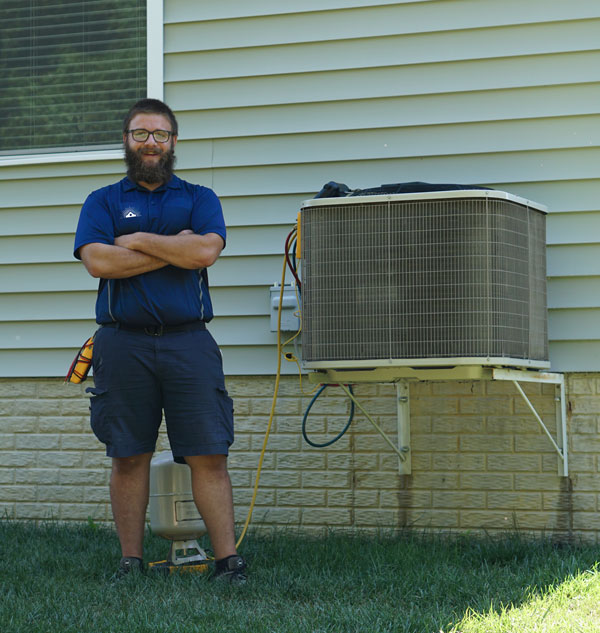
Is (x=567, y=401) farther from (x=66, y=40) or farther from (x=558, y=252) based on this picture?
(x=66, y=40)

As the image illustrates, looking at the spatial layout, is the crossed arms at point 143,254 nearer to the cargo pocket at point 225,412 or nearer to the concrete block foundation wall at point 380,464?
the cargo pocket at point 225,412

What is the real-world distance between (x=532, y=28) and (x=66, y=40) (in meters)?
2.28

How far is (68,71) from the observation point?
4750mm

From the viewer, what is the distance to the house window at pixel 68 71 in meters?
4.67

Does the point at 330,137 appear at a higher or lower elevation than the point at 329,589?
higher

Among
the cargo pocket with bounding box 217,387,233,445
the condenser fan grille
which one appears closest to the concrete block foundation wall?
the condenser fan grille

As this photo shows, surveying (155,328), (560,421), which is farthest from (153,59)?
(560,421)

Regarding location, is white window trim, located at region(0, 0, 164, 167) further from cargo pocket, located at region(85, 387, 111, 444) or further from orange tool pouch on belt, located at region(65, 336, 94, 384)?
cargo pocket, located at region(85, 387, 111, 444)

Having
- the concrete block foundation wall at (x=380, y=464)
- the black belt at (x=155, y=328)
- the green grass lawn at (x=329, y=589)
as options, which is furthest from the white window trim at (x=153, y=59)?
the green grass lawn at (x=329, y=589)

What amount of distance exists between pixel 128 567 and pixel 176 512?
29 cm

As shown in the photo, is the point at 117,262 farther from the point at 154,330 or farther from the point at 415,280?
the point at 415,280

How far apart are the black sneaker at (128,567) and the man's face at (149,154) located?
140 centimetres

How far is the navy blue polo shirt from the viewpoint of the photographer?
135 inches

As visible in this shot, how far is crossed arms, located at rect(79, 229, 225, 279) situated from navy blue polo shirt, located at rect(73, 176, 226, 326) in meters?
0.07
